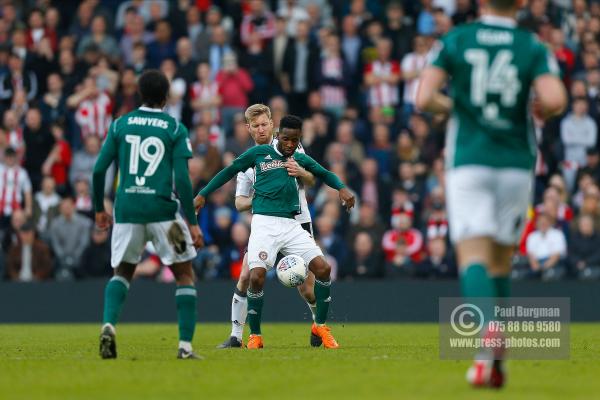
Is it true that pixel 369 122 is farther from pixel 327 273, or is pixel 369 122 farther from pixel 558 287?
pixel 327 273

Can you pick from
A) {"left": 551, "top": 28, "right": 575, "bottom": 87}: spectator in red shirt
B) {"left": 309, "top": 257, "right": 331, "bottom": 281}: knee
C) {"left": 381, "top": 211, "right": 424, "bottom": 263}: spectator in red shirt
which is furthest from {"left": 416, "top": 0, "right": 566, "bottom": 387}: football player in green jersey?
{"left": 551, "top": 28, "right": 575, "bottom": 87}: spectator in red shirt

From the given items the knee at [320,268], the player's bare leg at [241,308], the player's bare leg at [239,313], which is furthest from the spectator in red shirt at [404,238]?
the knee at [320,268]

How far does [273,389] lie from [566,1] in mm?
17806

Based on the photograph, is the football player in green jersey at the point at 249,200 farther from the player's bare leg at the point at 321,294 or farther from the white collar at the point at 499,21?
the white collar at the point at 499,21

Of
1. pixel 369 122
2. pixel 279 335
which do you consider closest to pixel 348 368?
pixel 279 335

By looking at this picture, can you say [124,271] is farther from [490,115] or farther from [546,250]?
[546,250]

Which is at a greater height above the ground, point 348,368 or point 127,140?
point 127,140

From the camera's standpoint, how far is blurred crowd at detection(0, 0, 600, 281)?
2098cm

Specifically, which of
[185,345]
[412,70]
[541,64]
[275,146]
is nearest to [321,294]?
[275,146]

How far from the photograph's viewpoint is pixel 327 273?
13.5 metres

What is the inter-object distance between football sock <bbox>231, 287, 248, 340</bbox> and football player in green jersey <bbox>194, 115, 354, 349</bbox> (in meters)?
0.12

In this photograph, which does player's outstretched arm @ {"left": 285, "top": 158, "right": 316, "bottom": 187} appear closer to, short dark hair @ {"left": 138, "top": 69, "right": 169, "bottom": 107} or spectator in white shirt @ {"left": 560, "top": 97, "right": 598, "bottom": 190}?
short dark hair @ {"left": 138, "top": 69, "right": 169, "bottom": 107}

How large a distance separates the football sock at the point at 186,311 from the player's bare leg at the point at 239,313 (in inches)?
95.8

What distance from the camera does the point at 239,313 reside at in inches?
536
